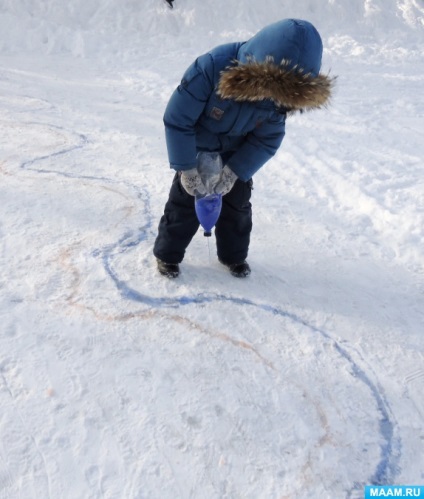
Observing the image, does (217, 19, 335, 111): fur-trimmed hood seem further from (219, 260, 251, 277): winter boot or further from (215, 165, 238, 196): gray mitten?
(219, 260, 251, 277): winter boot

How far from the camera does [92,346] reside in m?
2.09

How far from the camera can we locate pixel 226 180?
2.35 meters

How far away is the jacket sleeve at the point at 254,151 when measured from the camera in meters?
2.31

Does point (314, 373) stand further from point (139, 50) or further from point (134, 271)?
point (139, 50)

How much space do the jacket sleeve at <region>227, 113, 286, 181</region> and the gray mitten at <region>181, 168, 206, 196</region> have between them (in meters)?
0.17

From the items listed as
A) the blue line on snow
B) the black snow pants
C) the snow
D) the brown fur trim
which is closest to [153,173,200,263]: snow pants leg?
the black snow pants

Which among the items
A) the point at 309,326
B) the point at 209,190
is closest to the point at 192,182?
the point at 209,190

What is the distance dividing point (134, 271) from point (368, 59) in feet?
22.0

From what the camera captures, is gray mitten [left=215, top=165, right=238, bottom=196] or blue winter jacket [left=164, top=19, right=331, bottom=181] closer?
blue winter jacket [left=164, top=19, right=331, bottom=181]

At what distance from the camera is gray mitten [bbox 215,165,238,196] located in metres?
2.34

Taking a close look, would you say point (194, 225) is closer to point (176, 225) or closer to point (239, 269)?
point (176, 225)

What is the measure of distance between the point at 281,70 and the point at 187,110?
455mm

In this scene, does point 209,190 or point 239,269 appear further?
point 239,269

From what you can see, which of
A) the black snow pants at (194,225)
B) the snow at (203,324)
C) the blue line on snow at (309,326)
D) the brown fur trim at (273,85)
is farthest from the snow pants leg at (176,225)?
the brown fur trim at (273,85)
